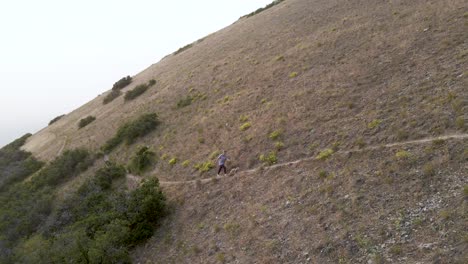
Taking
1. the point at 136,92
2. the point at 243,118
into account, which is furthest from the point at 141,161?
the point at 136,92

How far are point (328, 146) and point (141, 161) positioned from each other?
1437cm

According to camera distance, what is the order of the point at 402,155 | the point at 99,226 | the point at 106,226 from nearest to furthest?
1. the point at 402,155
2. the point at 106,226
3. the point at 99,226

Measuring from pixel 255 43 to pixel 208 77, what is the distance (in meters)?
7.25

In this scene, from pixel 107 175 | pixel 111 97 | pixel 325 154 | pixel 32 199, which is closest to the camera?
pixel 325 154

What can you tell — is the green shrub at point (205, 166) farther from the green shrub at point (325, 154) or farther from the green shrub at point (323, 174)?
the green shrub at point (323, 174)

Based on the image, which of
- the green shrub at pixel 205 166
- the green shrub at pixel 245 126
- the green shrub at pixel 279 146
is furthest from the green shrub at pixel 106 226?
the green shrub at pixel 279 146

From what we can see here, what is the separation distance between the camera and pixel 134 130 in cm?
3331

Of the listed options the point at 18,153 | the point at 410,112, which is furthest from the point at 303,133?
the point at 18,153

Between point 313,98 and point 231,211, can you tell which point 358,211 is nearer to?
point 231,211

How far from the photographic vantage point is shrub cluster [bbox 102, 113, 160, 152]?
1304 inches

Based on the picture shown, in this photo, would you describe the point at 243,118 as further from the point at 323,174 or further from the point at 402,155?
the point at 402,155

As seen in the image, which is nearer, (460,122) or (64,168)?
(460,122)

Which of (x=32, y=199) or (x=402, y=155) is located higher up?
(x=32, y=199)

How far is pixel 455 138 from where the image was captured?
→ 51.0 ft
